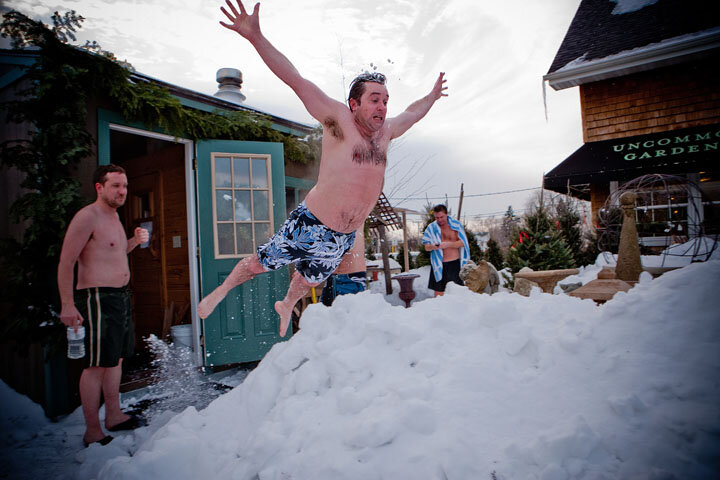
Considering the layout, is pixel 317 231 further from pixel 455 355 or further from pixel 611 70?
pixel 611 70

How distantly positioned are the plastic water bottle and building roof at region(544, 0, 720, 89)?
8.72 m

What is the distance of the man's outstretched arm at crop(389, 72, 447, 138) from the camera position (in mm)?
2260

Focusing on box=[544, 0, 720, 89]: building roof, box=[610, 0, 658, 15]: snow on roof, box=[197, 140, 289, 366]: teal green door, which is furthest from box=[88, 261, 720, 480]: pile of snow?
box=[610, 0, 658, 15]: snow on roof

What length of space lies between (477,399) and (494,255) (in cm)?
873

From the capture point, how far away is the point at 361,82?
6.50 feet

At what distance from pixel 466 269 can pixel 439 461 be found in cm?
646

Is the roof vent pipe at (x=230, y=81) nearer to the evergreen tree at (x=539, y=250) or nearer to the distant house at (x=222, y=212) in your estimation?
the distant house at (x=222, y=212)

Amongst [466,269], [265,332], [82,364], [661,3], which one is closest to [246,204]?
[265,332]

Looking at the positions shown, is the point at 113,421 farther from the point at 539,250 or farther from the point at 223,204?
the point at 539,250

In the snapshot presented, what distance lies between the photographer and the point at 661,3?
7.34 metres

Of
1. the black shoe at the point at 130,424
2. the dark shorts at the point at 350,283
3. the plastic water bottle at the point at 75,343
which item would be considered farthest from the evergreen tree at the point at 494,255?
the plastic water bottle at the point at 75,343

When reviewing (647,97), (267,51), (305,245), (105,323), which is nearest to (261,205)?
(105,323)

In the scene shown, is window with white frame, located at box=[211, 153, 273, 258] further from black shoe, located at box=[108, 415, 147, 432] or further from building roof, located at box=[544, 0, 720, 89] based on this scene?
building roof, located at box=[544, 0, 720, 89]

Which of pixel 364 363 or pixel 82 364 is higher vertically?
pixel 364 363
